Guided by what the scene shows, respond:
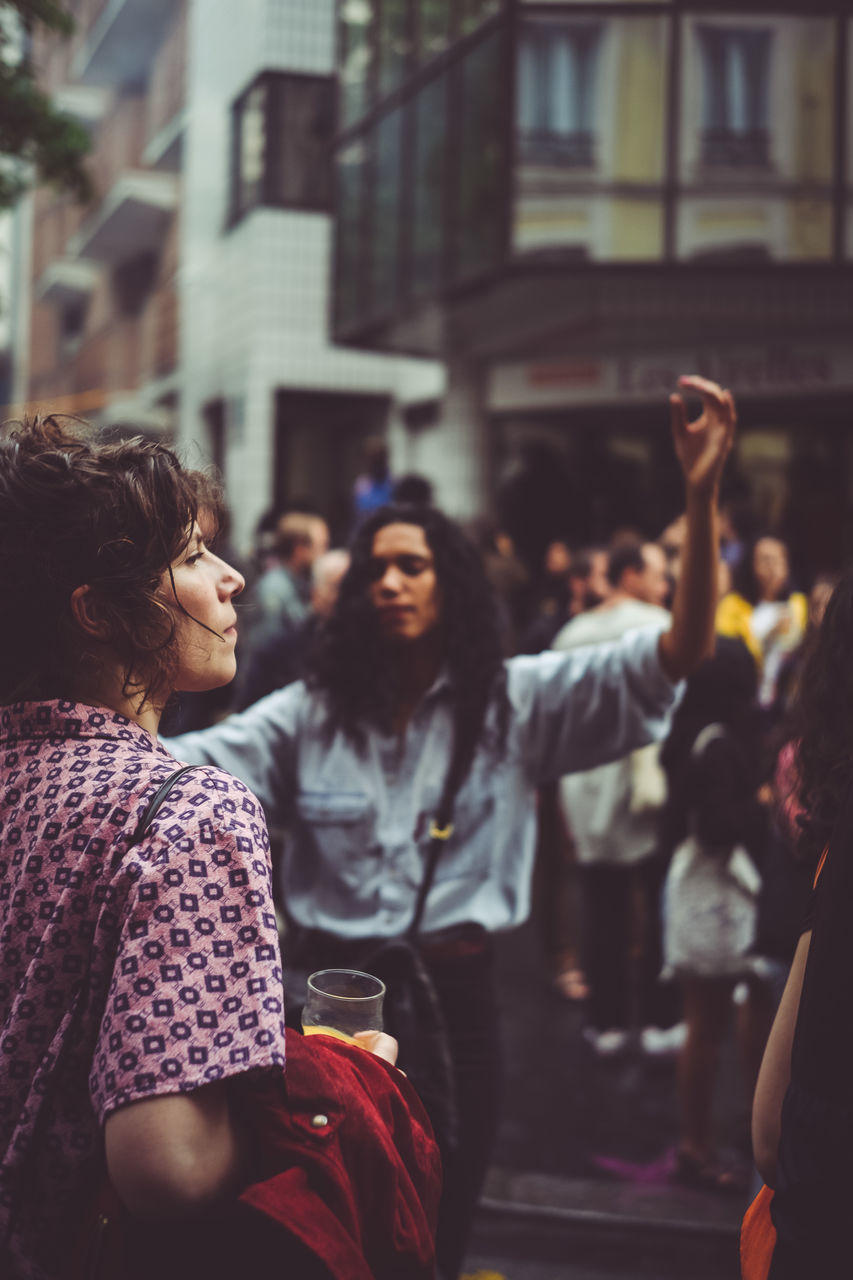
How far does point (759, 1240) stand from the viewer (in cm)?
178

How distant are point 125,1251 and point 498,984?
563 centimetres

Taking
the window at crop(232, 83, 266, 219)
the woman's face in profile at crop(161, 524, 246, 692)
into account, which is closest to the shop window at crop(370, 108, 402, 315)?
the window at crop(232, 83, 266, 219)

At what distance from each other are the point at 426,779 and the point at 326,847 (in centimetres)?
26

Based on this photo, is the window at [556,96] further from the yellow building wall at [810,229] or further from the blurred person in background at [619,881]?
the blurred person in background at [619,881]

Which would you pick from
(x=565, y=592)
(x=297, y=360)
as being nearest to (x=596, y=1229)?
(x=565, y=592)

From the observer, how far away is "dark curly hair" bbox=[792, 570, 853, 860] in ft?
6.34

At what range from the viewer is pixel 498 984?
6934 millimetres

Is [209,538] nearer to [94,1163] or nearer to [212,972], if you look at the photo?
[212,972]

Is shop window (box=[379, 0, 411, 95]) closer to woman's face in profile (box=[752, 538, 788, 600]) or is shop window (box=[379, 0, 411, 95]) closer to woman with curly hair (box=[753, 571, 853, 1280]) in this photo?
woman's face in profile (box=[752, 538, 788, 600])

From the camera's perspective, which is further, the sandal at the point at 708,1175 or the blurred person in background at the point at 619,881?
the blurred person in background at the point at 619,881

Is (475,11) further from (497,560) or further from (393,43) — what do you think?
(497,560)

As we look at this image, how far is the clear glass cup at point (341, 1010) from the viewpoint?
179 centimetres

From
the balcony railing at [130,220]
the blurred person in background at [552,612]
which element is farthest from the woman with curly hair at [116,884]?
the balcony railing at [130,220]

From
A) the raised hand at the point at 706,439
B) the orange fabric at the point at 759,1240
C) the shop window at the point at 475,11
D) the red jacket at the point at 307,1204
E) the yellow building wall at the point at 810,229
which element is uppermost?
the shop window at the point at 475,11
